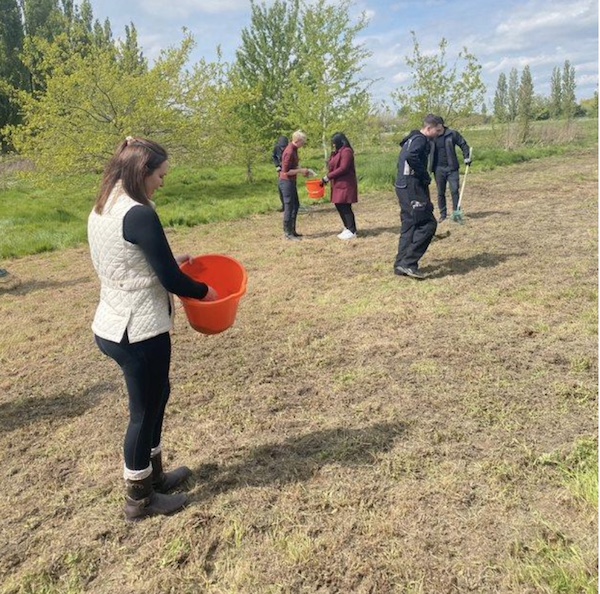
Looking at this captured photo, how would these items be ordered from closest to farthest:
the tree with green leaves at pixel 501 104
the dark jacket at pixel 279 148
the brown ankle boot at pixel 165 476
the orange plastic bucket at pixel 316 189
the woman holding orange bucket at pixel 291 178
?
1. the brown ankle boot at pixel 165 476
2. the woman holding orange bucket at pixel 291 178
3. the orange plastic bucket at pixel 316 189
4. the dark jacket at pixel 279 148
5. the tree with green leaves at pixel 501 104

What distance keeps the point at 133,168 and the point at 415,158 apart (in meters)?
4.60

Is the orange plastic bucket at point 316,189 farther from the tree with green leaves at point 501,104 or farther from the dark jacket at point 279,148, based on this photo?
the tree with green leaves at point 501,104

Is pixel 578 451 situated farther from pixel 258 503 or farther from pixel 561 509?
pixel 258 503

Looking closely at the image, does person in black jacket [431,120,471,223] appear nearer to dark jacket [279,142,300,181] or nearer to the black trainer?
dark jacket [279,142,300,181]

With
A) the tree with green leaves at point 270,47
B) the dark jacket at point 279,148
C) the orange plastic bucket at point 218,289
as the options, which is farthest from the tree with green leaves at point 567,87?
the orange plastic bucket at point 218,289

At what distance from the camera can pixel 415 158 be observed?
20.3ft

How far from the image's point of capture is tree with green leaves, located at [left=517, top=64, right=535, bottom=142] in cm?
2872

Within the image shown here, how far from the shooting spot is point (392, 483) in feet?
9.38

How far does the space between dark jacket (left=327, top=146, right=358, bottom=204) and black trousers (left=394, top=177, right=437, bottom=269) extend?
221 centimetres

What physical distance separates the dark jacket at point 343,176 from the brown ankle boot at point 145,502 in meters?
6.66

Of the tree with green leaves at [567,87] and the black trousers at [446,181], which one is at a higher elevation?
the tree with green leaves at [567,87]

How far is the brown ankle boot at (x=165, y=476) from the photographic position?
113 inches

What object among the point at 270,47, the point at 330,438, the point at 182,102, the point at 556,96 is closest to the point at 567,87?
the point at 556,96

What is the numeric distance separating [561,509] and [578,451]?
0.55m
